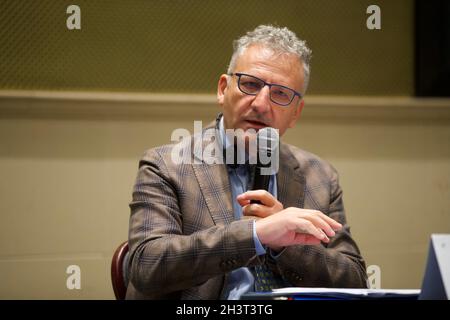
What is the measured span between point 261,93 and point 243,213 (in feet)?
1.72

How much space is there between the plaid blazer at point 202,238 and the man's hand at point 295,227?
0.19 ft

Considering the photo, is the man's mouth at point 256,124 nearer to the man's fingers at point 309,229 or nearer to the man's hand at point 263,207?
the man's hand at point 263,207

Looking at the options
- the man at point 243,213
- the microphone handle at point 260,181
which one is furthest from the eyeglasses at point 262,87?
the microphone handle at point 260,181

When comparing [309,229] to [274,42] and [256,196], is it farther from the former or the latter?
[274,42]

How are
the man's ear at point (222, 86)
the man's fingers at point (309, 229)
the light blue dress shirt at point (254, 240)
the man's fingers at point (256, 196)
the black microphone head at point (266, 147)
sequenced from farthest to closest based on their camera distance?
the man's ear at point (222, 86)
the light blue dress shirt at point (254, 240)
the black microphone head at point (266, 147)
the man's fingers at point (256, 196)
the man's fingers at point (309, 229)

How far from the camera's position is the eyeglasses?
6.63 feet

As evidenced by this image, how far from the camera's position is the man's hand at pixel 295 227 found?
149 cm

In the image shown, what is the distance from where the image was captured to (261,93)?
6.58 feet

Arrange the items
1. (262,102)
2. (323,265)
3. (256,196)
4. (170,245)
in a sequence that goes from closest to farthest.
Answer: (256,196), (170,245), (323,265), (262,102)

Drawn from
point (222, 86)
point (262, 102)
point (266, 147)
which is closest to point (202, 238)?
point (266, 147)

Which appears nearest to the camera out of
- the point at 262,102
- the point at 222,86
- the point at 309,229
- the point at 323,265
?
the point at 309,229
